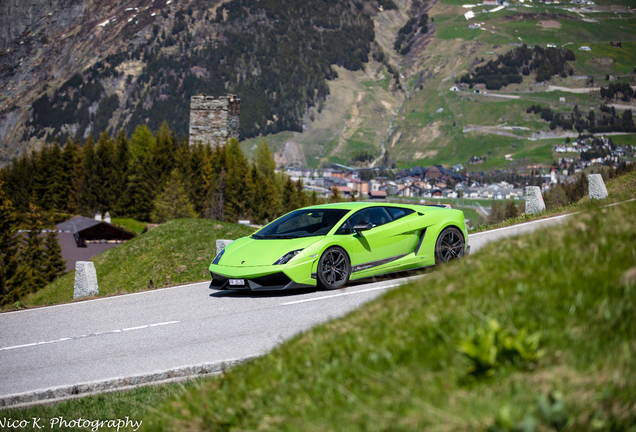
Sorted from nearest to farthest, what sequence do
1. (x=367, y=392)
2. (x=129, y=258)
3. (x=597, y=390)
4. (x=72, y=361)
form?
(x=597, y=390) → (x=367, y=392) → (x=72, y=361) → (x=129, y=258)

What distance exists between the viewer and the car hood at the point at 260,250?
30.7 feet

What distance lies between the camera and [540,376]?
3.03m

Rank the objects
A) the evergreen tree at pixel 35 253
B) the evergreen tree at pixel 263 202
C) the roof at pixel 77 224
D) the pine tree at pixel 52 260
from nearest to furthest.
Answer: the evergreen tree at pixel 35 253 → the pine tree at pixel 52 260 → the roof at pixel 77 224 → the evergreen tree at pixel 263 202

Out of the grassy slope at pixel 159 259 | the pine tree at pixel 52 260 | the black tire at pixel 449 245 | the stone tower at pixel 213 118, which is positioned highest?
the stone tower at pixel 213 118

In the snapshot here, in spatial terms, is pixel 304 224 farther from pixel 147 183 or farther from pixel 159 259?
pixel 147 183

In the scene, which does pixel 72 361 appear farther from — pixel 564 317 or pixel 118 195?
pixel 118 195

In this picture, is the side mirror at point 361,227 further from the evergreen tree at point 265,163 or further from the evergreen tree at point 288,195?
the evergreen tree at point 265,163

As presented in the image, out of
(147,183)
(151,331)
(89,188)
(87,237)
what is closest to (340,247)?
(151,331)

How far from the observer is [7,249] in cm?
4512

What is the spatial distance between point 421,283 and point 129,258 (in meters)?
20.2

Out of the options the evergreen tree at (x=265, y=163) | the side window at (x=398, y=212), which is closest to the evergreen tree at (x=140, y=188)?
the evergreen tree at (x=265, y=163)

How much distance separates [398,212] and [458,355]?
7006 millimetres

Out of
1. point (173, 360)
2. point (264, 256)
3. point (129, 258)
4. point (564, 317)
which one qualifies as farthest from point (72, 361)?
point (129, 258)

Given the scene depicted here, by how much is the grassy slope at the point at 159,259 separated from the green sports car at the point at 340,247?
33.4ft
